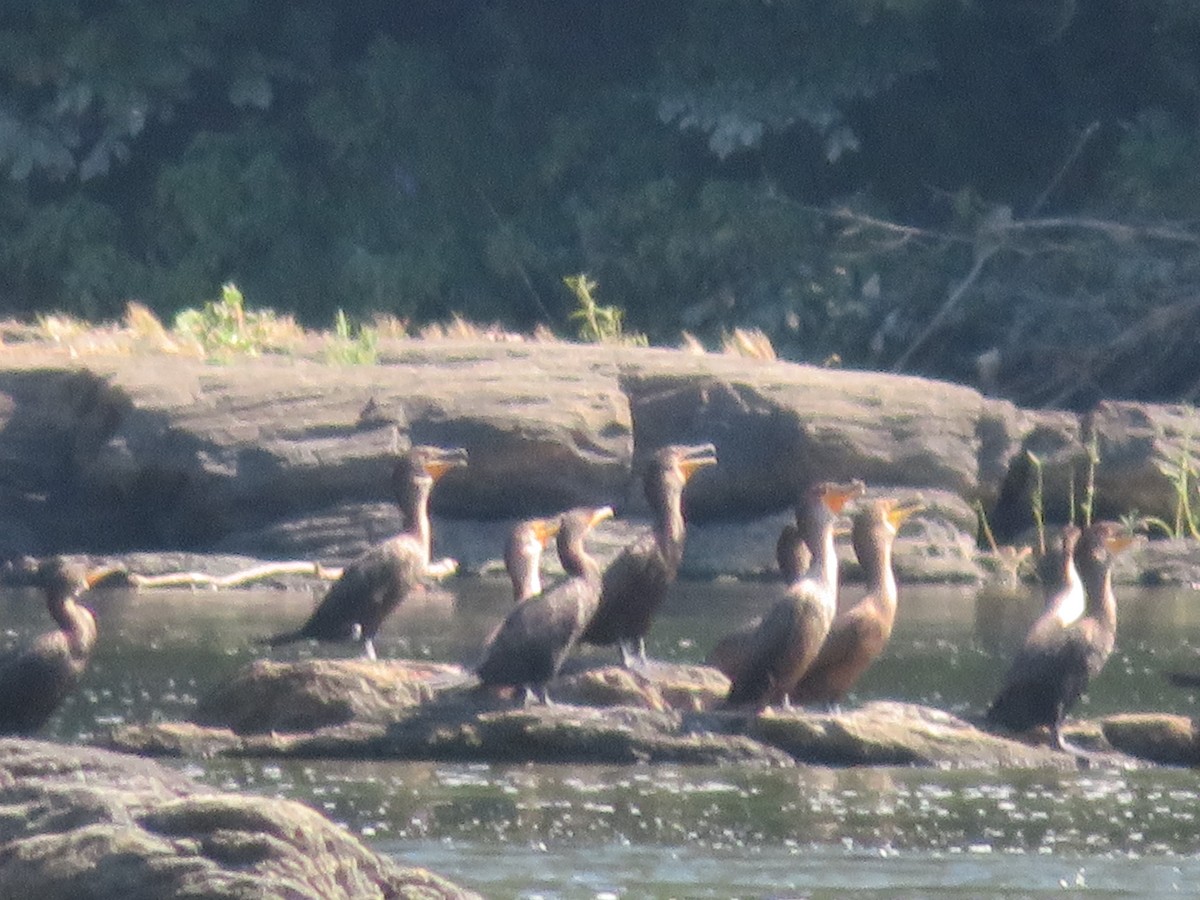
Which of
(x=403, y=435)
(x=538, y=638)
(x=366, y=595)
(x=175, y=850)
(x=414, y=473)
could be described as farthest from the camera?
(x=403, y=435)

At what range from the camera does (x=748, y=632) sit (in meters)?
13.3

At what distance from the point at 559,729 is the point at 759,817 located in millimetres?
1504

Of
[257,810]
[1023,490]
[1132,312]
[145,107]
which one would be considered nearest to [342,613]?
[257,810]

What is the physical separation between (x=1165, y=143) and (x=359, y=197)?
10000mm

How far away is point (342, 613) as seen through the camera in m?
13.7

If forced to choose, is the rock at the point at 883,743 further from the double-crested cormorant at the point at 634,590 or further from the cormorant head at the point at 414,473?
the cormorant head at the point at 414,473

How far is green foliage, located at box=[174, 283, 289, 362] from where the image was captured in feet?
77.4

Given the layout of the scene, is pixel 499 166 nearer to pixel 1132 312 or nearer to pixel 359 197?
pixel 359 197

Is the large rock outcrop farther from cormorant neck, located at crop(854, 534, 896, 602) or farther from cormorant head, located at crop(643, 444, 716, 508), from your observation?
cormorant neck, located at crop(854, 534, 896, 602)

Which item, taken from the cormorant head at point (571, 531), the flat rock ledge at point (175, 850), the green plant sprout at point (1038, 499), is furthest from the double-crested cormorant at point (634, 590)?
the green plant sprout at point (1038, 499)

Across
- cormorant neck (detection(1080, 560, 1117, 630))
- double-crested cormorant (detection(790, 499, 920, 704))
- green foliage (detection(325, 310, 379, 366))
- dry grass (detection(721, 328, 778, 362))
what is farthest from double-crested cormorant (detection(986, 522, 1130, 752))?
dry grass (detection(721, 328, 778, 362))

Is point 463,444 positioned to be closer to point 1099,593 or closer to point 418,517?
point 418,517

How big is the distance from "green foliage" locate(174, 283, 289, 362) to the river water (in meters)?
8.36

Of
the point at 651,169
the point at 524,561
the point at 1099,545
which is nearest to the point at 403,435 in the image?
the point at 524,561
